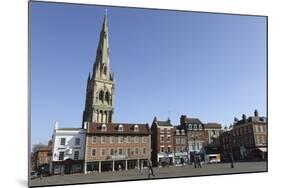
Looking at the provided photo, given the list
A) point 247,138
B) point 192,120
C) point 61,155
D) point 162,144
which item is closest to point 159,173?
point 162,144

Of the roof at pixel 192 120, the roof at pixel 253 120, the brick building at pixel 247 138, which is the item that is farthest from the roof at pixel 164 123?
the roof at pixel 253 120

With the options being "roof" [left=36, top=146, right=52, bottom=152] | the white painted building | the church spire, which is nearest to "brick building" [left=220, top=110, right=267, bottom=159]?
the church spire

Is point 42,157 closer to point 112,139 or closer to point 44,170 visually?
point 44,170

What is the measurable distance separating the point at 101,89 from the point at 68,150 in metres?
1.27

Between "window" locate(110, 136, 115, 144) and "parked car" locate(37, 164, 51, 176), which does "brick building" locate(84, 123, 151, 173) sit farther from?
"parked car" locate(37, 164, 51, 176)

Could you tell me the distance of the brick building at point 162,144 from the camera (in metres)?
6.69

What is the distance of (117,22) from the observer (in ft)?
21.5

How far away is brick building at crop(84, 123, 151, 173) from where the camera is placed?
643 centimetres

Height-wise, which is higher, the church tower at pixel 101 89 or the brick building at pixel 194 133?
the church tower at pixel 101 89

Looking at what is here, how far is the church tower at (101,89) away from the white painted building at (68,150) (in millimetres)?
371

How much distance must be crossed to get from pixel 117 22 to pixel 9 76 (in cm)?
220

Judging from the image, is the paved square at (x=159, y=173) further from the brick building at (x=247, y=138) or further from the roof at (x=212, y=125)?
the roof at (x=212, y=125)

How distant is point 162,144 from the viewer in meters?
6.90

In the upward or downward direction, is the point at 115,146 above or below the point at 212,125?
below
